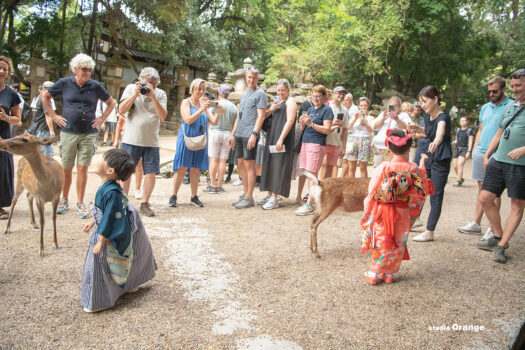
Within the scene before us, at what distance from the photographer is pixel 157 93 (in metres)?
4.82

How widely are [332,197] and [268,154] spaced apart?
2092mm

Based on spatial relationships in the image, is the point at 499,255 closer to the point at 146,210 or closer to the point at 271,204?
the point at 271,204

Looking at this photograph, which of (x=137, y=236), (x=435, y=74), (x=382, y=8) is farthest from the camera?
(x=435, y=74)

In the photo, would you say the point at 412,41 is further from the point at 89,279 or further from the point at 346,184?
the point at 89,279

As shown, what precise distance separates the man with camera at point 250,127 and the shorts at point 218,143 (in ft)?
1.97

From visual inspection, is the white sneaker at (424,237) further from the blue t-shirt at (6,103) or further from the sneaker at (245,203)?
the blue t-shirt at (6,103)

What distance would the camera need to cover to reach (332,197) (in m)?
3.90

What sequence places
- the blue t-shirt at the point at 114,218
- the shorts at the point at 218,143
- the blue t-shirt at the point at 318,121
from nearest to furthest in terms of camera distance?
the blue t-shirt at the point at 114,218 → the blue t-shirt at the point at 318,121 → the shorts at the point at 218,143

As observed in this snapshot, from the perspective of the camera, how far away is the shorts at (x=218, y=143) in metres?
6.47

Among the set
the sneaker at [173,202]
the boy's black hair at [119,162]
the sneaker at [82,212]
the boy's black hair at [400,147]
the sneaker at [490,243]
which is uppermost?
the boy's black hair at [400,147]

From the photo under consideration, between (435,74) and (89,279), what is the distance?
16.2 metres

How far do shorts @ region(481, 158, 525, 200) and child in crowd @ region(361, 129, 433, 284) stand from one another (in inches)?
56.1

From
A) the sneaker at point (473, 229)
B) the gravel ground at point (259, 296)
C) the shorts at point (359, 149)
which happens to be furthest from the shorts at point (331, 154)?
the sneaker at point (473, 229)

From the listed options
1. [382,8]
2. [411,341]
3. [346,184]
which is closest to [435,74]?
[382,8]
